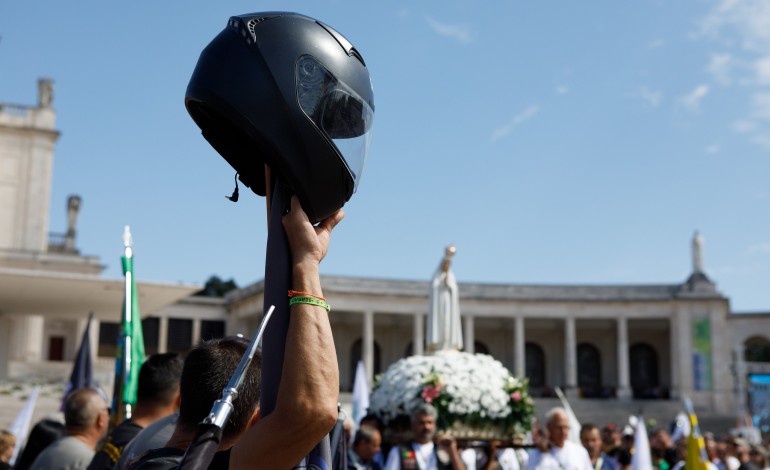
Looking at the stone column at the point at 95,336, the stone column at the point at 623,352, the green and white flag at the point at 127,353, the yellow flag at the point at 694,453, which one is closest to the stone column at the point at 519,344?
the stone column at the point at 623,352

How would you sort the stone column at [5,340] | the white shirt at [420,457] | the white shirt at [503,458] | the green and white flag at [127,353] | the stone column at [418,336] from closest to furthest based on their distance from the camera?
the green and white flag at [127,353] → the white shirt at [420,457] → the white shirt at [503,458] → the stone column at [5,340] → the stone column at [418,336]

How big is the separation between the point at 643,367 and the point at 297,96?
71310 mm

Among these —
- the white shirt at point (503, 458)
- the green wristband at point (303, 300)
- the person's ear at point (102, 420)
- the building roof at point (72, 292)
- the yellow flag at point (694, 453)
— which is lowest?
the white shirt at point (503, 458)

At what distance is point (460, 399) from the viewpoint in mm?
10047

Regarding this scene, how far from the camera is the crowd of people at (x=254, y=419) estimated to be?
2.22 m

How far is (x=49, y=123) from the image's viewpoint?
5672cm

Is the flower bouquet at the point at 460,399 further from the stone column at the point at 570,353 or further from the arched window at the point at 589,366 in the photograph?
the arched window at the point at 589,366

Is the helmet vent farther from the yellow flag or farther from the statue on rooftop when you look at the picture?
the statue on rooftop

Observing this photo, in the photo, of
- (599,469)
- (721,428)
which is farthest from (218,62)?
(721,428)

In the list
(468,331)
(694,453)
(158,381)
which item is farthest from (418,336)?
(158,381)

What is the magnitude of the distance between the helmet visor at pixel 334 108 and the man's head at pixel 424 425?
668 centimetres

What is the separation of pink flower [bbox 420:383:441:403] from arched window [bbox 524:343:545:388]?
6204 centimetres

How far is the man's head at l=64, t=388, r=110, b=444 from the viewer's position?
591 centimetres

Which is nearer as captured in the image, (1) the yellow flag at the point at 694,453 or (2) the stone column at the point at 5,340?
(1) the yellow flag at the point at 694,453
